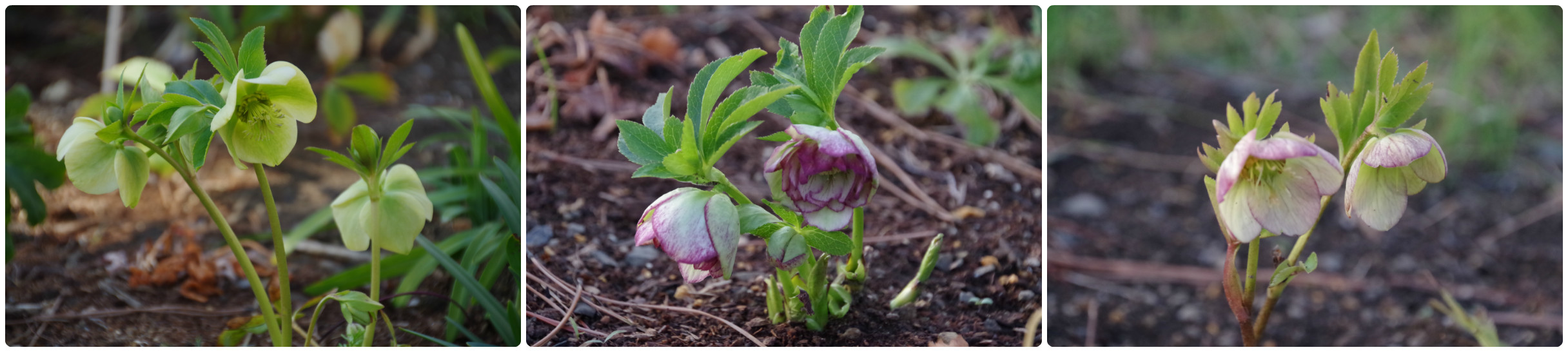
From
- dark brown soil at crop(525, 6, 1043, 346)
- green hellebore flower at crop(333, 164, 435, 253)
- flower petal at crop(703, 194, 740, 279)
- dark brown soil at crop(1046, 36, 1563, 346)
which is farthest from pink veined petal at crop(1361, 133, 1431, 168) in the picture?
green hellebore flower at crop(333, 164, 435, 253)

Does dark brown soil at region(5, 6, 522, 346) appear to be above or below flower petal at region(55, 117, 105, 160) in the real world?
below

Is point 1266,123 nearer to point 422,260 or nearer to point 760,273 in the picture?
point 760,273

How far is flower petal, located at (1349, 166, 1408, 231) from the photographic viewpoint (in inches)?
23.9

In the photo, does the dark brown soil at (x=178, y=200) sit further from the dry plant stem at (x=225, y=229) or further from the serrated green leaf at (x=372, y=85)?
the dry plant stem at (x=225, y=229)

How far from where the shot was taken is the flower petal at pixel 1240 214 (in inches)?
23.0

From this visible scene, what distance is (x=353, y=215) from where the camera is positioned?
74cm

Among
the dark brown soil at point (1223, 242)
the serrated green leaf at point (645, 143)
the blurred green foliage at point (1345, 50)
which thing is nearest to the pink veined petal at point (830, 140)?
the serrated green leaf at point (645, 143)

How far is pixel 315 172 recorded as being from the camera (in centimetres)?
→ 133

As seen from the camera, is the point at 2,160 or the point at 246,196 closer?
the point at 2,160

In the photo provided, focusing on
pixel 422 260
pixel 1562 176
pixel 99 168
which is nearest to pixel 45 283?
pixel 422 260

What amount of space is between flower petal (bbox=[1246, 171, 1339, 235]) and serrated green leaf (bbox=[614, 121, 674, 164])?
0.39m

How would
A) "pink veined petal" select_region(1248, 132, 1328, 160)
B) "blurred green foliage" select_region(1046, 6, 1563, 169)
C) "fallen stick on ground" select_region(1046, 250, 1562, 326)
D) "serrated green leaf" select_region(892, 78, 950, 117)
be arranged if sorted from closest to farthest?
"pink veined petal" select_region(1248, 132, 1328, 160) < "serrated green leaf" select_region(892, 78, 950, 117) < "fallen stick on ground" select_region(1046, 250, 1562, 326) < "blurred green foliage" select_region(1046, 6, 1563, 169)

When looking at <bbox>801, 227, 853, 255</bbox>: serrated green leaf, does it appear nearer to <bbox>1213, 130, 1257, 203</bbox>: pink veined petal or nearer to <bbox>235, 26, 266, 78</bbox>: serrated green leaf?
<bbox>1213, 130, 1257, 203</bbox>: pink veined petal

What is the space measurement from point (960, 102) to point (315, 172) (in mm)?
947
